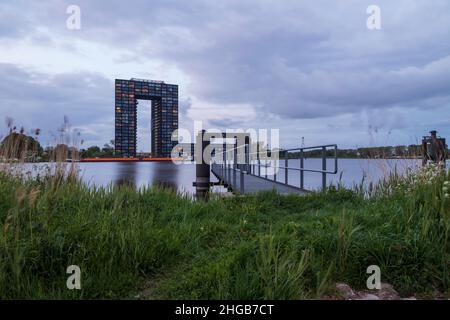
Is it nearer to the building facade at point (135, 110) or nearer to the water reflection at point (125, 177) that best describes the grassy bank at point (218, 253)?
the water reflection at point (125, 177)

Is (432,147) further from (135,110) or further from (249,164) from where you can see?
(135,110)

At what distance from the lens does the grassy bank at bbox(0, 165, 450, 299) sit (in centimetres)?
241

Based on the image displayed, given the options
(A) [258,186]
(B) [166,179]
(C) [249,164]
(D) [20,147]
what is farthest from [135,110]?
(D) [20,147]

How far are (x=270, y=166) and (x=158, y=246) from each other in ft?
22.8

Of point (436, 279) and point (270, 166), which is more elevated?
point (270, 166)

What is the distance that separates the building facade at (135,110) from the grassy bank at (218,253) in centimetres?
2807

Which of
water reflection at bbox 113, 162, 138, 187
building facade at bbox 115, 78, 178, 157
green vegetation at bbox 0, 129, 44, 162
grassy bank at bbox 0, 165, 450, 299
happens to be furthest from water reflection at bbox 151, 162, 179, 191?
building facade at bbox 115, 78, 178, 157

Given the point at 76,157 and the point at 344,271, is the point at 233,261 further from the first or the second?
the point at 76,157

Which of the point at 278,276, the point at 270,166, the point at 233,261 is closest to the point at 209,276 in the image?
the point at 233,261

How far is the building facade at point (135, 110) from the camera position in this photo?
3128 cm

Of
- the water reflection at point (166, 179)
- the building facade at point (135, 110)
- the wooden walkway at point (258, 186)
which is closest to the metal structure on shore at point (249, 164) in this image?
the wooden walkway at point (258, 186)

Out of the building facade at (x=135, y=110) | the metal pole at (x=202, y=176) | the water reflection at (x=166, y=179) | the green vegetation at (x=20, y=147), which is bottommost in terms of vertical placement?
the water reflection at (x=166, y=179)

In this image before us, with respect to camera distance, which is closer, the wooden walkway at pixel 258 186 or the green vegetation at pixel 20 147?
the green vegetation at pixel 20 147
